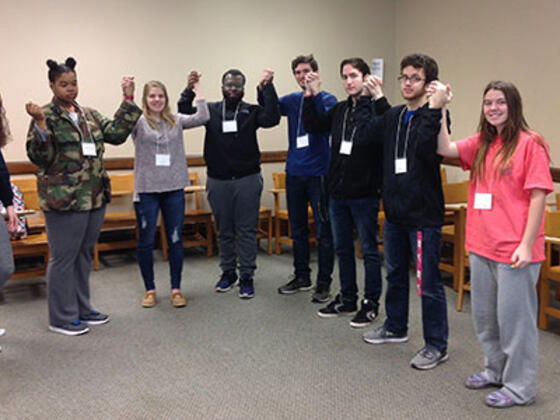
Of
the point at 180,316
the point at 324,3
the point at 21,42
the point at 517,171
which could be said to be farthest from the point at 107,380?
the point at 324,3

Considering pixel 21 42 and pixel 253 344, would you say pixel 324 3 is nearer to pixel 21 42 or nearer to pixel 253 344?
pixel 21 42

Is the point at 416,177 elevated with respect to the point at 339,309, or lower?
elevated

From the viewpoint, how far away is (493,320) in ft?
7.75

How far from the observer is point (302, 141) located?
3.69 meters

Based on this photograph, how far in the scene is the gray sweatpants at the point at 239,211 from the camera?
3.80 m

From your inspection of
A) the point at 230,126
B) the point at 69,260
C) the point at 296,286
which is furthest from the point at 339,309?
the point at 69,260

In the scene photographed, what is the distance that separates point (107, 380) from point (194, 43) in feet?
12.4

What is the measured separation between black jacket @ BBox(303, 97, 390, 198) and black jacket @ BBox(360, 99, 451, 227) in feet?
1.00

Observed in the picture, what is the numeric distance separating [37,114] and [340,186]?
1.72 m

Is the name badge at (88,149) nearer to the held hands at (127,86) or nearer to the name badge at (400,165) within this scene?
the held hands at (127,86)

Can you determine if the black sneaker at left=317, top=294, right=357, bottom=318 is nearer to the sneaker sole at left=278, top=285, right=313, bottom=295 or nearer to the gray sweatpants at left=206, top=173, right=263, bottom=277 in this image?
the sneaker sole at left=278, top=285, right=313, bottom=295

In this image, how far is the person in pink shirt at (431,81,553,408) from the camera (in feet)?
6.98

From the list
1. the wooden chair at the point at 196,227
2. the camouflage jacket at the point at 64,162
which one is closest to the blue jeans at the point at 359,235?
the camouflage jacket at the point at 64,162

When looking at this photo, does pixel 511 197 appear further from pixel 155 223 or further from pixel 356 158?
pixel 155 223
